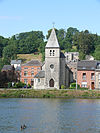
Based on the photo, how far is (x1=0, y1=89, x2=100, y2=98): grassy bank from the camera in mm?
76438

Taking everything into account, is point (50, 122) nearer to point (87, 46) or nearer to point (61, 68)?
point (61, 68)

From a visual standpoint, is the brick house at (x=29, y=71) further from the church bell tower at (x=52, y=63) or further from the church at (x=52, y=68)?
the church bell tower at (x=52, y=63)

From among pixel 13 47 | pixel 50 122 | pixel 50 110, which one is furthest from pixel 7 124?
pixel 13 47

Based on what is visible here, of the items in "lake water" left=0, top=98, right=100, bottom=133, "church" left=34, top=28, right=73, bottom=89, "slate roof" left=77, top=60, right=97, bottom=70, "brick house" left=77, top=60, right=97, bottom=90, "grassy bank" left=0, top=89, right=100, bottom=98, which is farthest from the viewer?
"slate roof" left=77, top=60, right=97, bottom=70

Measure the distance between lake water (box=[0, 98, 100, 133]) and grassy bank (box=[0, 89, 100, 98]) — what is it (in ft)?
38.6

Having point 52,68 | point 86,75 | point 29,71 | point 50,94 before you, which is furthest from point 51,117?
point 29,71

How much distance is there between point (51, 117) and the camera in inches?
1923

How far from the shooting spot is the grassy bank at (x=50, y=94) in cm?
7644

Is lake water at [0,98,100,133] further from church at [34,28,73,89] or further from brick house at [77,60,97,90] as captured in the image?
brick house at [77,60,97,90]

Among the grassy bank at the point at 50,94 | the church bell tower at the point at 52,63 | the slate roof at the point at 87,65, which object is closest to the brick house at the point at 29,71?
the slate roof at the point at 87,65

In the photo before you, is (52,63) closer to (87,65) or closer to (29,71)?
(87,65)

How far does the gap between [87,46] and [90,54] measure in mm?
3878

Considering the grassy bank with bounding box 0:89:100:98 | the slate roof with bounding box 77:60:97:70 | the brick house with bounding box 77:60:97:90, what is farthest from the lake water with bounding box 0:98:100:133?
the slate roof with bounding box 77:60:97:70

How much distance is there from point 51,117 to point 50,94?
2811 centimetres
